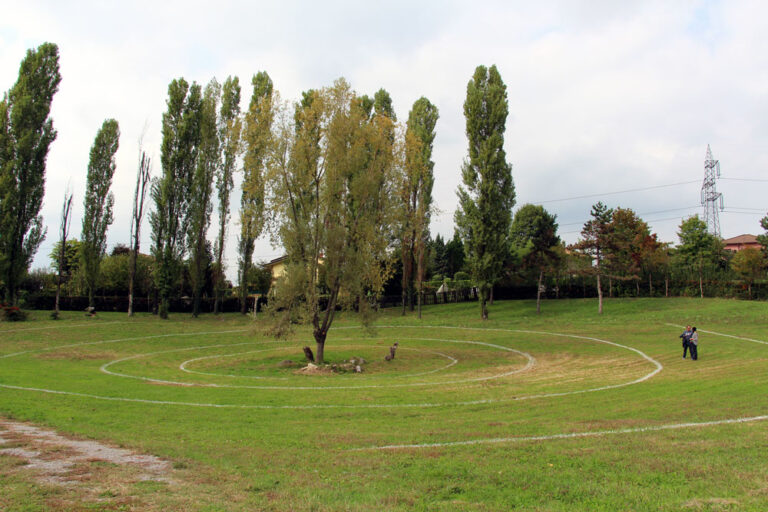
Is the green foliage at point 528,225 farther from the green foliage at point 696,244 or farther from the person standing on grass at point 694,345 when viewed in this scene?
the person standing on grass at point 694,345

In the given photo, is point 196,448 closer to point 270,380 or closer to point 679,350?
point 270,380

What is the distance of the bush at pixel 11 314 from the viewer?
1551 inches

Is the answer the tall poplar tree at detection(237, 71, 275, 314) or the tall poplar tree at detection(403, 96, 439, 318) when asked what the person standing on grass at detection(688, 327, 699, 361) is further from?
the tall poplar tree at detection(403, 96, 439, 318)

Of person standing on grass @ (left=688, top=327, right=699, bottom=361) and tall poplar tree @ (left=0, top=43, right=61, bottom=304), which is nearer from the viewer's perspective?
person standing on grass @ (left=688, top=327, right=699, bottom=361)

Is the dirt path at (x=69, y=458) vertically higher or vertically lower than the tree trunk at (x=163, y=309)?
lower

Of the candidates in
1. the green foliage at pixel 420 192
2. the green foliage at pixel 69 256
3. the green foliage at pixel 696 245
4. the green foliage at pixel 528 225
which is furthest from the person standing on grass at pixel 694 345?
the green foliage at pixel 69 256

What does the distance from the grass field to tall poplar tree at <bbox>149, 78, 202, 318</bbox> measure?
1910cm

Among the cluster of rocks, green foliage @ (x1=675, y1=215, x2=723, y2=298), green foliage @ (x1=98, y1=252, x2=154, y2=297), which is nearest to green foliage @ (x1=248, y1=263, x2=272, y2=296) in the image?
green foliage @ (x1=98, y1=252, x2=154, y2=297)

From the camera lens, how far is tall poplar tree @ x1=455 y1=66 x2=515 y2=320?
46250 mm

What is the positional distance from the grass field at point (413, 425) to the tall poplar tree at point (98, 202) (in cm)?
2025

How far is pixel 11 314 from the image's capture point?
39688 mm

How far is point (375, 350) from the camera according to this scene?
101 feet

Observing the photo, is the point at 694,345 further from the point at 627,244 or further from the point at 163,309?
the point at 163,309

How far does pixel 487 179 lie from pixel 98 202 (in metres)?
38.6
